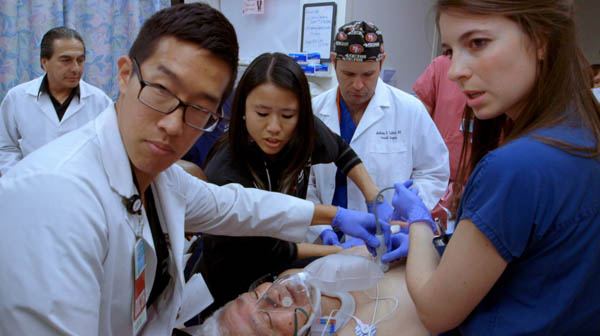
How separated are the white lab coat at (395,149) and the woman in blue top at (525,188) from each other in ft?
4.02

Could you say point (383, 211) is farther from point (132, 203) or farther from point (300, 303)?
point (132, 203)

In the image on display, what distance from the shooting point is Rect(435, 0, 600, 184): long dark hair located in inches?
29.5

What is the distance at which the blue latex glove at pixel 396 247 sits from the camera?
137 centimetres

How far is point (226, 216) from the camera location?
1300mm

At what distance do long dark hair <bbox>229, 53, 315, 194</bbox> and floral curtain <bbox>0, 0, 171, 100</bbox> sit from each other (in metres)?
2.35

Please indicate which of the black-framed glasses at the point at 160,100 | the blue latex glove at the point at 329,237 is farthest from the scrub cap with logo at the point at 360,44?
the black-framed glasses at the point at 160,100

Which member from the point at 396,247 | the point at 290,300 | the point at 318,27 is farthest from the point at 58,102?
the point at 396,247

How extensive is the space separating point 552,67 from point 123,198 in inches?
35.2

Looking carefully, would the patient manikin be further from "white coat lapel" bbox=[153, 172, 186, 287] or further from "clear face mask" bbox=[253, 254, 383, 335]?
"white coat lapel" bbox=[153, 172, 186, 287]

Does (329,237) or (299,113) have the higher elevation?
(299,113)

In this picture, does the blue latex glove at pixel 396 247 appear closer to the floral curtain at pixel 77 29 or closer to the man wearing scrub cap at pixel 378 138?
the man wearing scrub cap at pixel 378 138

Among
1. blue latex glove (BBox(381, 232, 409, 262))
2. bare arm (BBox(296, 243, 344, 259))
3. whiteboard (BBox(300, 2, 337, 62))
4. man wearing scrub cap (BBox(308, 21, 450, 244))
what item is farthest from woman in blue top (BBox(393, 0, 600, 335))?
whiteboard (BBox(300, 2, 337, 62))

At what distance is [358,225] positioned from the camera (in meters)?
1.46

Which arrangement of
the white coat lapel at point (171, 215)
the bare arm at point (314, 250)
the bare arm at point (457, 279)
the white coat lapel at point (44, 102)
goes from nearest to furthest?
the bare arm at point (457, 279) < the white coat lapel at point (171, 215) < the bare arm at point (314, 250) < the white coat lapel at point (44, 102)
